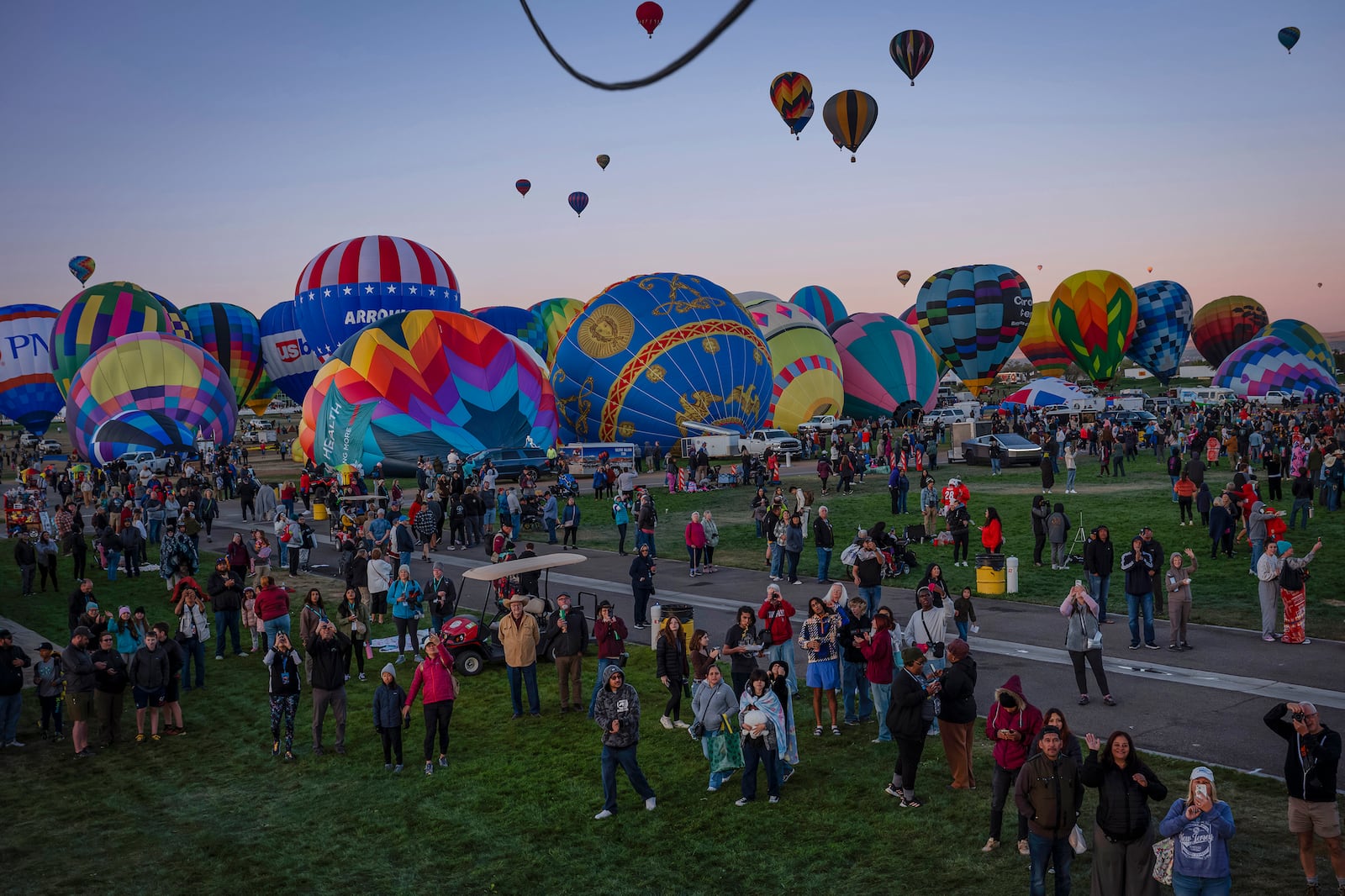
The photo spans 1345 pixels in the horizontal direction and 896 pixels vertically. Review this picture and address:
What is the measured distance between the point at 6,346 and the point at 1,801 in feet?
213

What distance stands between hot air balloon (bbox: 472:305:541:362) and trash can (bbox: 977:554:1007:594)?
62.6 meters

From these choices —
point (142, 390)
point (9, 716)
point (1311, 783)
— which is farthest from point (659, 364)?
point (1311, 783)

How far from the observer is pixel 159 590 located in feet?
76.0

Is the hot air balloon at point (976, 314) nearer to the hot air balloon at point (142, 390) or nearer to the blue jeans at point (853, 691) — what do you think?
the hot air balloon at point (142, 390)

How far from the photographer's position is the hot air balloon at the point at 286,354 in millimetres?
68812

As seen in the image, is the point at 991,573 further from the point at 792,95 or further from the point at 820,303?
A: the point at 820,303

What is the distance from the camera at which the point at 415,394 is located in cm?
4103

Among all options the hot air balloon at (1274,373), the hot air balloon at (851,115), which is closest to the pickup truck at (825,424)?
the hot air balloon at (851,115)

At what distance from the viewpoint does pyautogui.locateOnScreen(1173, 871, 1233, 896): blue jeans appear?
7219mm

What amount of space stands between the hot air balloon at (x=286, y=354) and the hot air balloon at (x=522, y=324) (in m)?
14.4

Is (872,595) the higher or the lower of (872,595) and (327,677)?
the lower

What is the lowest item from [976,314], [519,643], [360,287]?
[519,643]

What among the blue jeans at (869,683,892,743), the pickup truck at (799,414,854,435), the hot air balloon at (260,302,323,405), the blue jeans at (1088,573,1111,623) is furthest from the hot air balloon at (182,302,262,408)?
the blue jeans at (869,683,892,743)

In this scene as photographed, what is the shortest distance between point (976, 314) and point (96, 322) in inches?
1942
